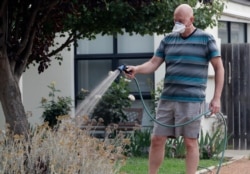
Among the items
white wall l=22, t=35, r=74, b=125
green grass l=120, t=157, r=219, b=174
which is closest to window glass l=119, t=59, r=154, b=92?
white wall l=22, t=35, r=74, b=125

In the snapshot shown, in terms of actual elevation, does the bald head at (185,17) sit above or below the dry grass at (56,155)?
above

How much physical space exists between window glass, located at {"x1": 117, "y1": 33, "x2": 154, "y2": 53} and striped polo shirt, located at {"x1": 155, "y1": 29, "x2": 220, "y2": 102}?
663 cm

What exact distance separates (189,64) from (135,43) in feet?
22.8

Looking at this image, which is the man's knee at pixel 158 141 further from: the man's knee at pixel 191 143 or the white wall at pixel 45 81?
the white wall at pixel 45 81

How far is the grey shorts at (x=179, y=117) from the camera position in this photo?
6.98 m

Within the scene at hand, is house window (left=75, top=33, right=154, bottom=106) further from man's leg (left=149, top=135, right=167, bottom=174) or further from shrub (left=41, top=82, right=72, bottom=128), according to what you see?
man's leg (left=149, top=135, right=167, bottom=174)

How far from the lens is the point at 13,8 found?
8531mm

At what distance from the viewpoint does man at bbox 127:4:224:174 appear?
275 inches

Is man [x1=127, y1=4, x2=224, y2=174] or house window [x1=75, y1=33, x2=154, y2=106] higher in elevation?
house window [x1=75, y1=33, x2=154, y2=106]

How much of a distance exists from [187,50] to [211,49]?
9.1 inches

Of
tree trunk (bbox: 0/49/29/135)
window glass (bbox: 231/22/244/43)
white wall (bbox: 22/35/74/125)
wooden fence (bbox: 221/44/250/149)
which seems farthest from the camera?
window glass (bbox: 231/22/244/43)

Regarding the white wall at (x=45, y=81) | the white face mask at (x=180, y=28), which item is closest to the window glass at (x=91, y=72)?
Answer: the white wall at (x=45, y=81)

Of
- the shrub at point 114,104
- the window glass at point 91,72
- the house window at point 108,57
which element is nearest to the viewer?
the shrub at point 114,104

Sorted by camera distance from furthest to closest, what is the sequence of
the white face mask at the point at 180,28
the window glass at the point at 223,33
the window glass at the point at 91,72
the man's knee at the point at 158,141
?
the window glass at the point at 223,33 < the window glass at the point at 91,72 < the man's knee at the point at 158,141 < the white face mask at the point at 180,28
